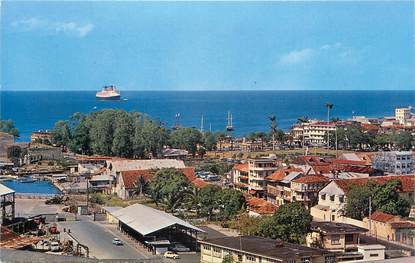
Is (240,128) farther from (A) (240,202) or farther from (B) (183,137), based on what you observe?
(A) (240,202)

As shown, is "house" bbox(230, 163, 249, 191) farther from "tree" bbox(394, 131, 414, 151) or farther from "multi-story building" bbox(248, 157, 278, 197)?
"tree" bbox(394, 131, 414, 151)

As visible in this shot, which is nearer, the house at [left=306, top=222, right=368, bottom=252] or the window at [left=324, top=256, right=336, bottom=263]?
the window at [left=324, top=256, right=336, bottom=263]

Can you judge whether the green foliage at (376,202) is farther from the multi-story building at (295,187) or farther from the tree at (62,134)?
the tree at (62,134)

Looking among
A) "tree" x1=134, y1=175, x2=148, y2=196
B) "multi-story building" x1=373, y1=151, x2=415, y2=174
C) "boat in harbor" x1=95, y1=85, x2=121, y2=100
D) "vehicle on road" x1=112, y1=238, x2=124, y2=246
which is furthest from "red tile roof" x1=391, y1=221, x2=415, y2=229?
"boat in harbor" x1=95, y1=85, x2=121, y2=100

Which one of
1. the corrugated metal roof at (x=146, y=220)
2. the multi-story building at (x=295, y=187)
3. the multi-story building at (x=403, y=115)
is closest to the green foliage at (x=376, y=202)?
the multi-story building at (x=295, y=187)

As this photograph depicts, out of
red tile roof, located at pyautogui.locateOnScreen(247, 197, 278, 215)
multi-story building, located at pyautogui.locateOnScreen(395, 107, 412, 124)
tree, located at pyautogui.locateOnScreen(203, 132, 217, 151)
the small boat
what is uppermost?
multi-story building, located at pyautogui.locateOnScreen(395, 107, 412, 124)

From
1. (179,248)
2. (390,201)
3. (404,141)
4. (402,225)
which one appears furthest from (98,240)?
(404,141)
